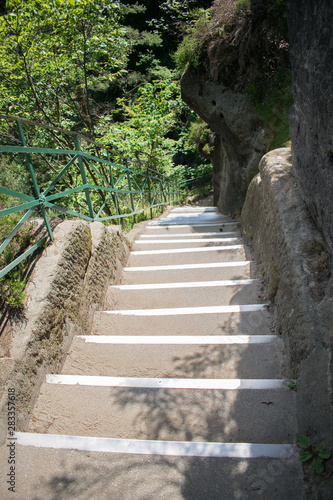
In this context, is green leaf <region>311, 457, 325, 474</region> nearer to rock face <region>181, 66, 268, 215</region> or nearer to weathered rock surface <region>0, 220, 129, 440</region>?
weathered rock surface <region>0, 220, 129, 440</region>

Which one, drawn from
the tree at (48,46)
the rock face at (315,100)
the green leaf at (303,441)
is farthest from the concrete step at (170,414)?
the tree at (48,46)

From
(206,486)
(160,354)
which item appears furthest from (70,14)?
(206,486)

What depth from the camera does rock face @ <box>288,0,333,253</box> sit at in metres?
1.76

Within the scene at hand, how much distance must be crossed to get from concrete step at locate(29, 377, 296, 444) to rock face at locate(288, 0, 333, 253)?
1.02 metres

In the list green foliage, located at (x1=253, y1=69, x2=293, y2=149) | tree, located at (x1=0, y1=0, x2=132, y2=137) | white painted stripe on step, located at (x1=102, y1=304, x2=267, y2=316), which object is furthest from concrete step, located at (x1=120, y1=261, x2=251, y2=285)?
tree, located at (x1=0, y1=0, x2=132, y2=137)

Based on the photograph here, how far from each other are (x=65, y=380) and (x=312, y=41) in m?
2.67

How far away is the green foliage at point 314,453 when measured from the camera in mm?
1379

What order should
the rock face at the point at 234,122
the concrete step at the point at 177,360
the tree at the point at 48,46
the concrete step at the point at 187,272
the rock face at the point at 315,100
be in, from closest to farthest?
the rock face at the point at 315,100 < the concrete step at the point at 177,360 < the concrete step at the point at 187,272 < the tree at the point at 48,46 < the rock face at the point at 234,122

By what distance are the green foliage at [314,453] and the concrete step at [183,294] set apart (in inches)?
55.5

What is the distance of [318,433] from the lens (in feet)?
4.92

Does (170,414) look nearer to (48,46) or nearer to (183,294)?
(183,294)

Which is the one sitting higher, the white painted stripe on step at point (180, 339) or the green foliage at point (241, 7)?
the green foliage at point (241, 7)

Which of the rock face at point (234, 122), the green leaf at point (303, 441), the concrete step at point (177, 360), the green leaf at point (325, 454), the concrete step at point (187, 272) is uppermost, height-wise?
the rock face at point (234, 122)

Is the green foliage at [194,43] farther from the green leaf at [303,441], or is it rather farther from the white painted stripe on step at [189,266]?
the green leaf at [303,441]
